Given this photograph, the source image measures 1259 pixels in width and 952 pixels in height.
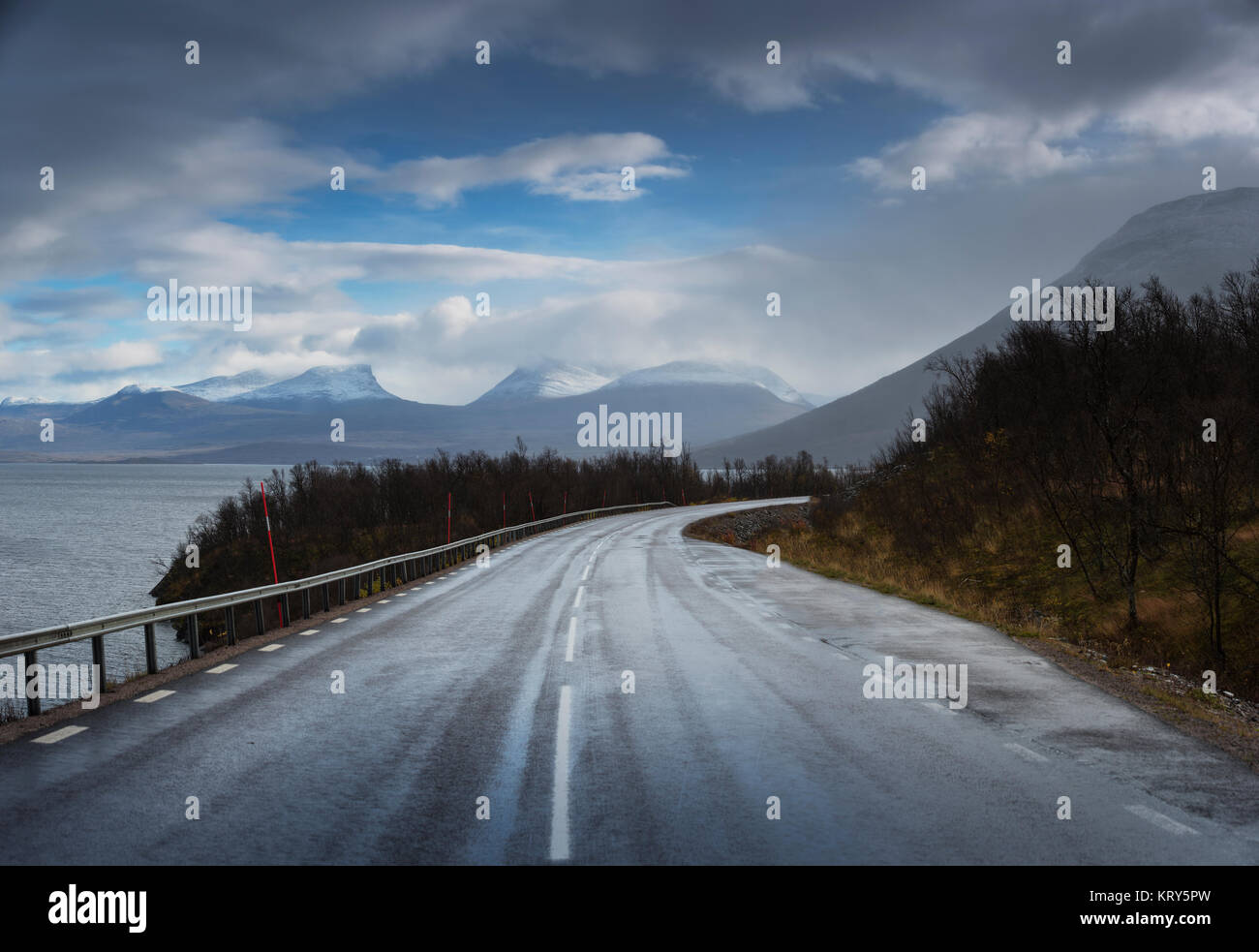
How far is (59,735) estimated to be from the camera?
323 inches

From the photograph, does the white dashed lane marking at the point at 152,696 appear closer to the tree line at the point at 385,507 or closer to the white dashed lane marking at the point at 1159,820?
the white dashed lane marking at the point at 1159,820

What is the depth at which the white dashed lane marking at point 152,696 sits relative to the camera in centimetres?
969

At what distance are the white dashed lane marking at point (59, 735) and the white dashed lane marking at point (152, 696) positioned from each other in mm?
1137

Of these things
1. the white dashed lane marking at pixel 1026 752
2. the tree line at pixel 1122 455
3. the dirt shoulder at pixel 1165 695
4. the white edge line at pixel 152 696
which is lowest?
the dirt shoulder at pixel 1165 695

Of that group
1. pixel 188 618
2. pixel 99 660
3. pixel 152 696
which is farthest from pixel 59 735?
pixel 188 618

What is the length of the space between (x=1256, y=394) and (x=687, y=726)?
19.4 m

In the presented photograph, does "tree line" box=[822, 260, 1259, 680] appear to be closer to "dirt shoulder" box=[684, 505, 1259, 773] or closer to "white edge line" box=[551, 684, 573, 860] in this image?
"dirt shoulder" box=[684, 505, 1259, 773]

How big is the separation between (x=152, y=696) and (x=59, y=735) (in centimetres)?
175

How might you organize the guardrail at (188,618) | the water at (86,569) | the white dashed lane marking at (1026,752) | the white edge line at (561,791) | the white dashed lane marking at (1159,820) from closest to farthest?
the white edge line at (561,791) → the white dashed lane marking at (1159,820) → the white dashed lane marking at (1026,752) → the guardrail at (188,618) → the water at (86,569)

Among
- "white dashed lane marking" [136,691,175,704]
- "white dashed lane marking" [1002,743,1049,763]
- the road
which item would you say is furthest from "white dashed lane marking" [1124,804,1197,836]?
"white dashed lane marking" [136,691,175,704]

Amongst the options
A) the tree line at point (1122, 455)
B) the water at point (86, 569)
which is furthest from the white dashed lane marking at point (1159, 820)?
the water at point (86, 569)
